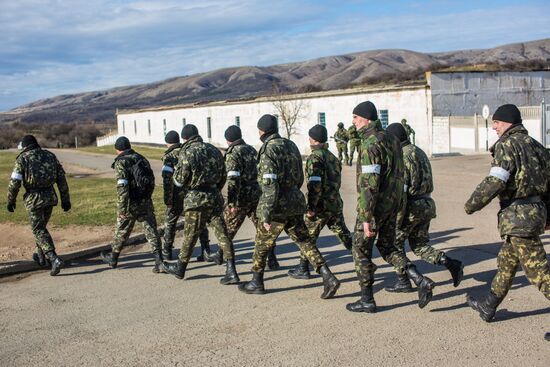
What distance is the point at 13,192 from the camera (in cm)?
835

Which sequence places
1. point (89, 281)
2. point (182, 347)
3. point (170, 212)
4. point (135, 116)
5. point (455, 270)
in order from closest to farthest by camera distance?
point (182, 347) → point (455, 270) → point (89, 281) → point (170, 212) → point (135, 116)

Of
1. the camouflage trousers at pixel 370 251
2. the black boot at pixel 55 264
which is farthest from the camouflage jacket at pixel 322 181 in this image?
the black boot at pixel 55 264

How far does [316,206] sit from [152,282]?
2317mm

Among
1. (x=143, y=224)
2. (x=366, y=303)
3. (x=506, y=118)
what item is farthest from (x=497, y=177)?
(x=143, y=224)

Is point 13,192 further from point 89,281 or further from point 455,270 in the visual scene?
point 455,270

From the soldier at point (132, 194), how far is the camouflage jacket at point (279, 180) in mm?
2194

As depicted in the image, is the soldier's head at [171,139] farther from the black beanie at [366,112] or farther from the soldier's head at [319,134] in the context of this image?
the black beanie at [366,112]

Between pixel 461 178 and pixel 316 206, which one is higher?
pixel 316 206

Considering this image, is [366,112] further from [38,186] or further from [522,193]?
[38,186]

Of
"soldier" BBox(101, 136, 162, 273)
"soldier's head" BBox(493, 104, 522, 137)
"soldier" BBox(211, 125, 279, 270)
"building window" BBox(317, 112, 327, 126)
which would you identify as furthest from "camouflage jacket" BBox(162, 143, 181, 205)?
"building window" BBox(317, 112, 327, 126)

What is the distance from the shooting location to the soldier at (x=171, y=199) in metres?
8.54

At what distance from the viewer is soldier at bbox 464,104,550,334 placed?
5.16 meters

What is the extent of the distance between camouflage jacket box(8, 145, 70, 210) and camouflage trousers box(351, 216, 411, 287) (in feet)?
15.3

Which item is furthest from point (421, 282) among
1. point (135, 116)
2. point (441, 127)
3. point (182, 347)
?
point (135, 116)
